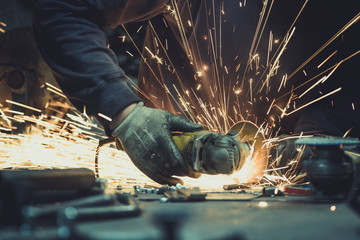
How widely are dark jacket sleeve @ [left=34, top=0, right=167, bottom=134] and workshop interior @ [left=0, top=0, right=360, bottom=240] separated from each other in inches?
6.1

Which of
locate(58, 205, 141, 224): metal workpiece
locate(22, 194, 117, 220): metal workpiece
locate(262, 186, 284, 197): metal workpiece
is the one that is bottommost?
locate(58, 205, 141, 224): metal workpiece

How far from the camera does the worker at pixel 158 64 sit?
169cm

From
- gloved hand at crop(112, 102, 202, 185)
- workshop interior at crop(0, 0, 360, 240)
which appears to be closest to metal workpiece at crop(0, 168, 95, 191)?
workshop interior at crop(0, 0, 360, 240)

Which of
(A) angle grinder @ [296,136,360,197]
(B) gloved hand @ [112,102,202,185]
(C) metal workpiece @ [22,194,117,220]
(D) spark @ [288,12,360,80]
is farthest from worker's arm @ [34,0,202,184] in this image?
(D) spark @ [288,12,360,80]

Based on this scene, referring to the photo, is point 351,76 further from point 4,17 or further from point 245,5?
point 4,17

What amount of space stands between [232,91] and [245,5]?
1.92ft

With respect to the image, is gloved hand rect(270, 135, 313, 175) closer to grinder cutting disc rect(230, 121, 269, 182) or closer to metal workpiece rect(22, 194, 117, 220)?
grinder cutting disc rect(230, 121, 269, 182)

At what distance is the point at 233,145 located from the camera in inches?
60.9

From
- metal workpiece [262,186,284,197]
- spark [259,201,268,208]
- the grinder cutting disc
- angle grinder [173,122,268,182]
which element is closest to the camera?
spark [259,201,268,208]

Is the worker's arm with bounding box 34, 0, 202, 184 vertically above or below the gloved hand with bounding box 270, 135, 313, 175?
above

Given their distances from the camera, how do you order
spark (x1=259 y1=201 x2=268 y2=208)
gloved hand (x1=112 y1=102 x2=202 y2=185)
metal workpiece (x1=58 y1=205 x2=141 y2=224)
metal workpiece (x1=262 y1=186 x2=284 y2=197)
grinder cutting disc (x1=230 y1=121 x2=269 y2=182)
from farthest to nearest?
grinder cutting disc (x1=230 y1=121 x2=269 y2=182) < gloved hand (x1=112 y1=102 x2=202 y2=185) < metal workpiece (x1=262 y1=186 x2=284 y2=197) < spark (x1=259 y1=201 x2=268 y2=208) < metal workpiece (x1=58 y1=205 x2=141 y2=224)

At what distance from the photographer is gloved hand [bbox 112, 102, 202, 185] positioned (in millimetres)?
1622

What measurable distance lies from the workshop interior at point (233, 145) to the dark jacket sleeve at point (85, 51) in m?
0.16

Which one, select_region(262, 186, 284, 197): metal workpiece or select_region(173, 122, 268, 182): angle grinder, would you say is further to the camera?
select_region(173, 122, 268, 182): angle grinder
